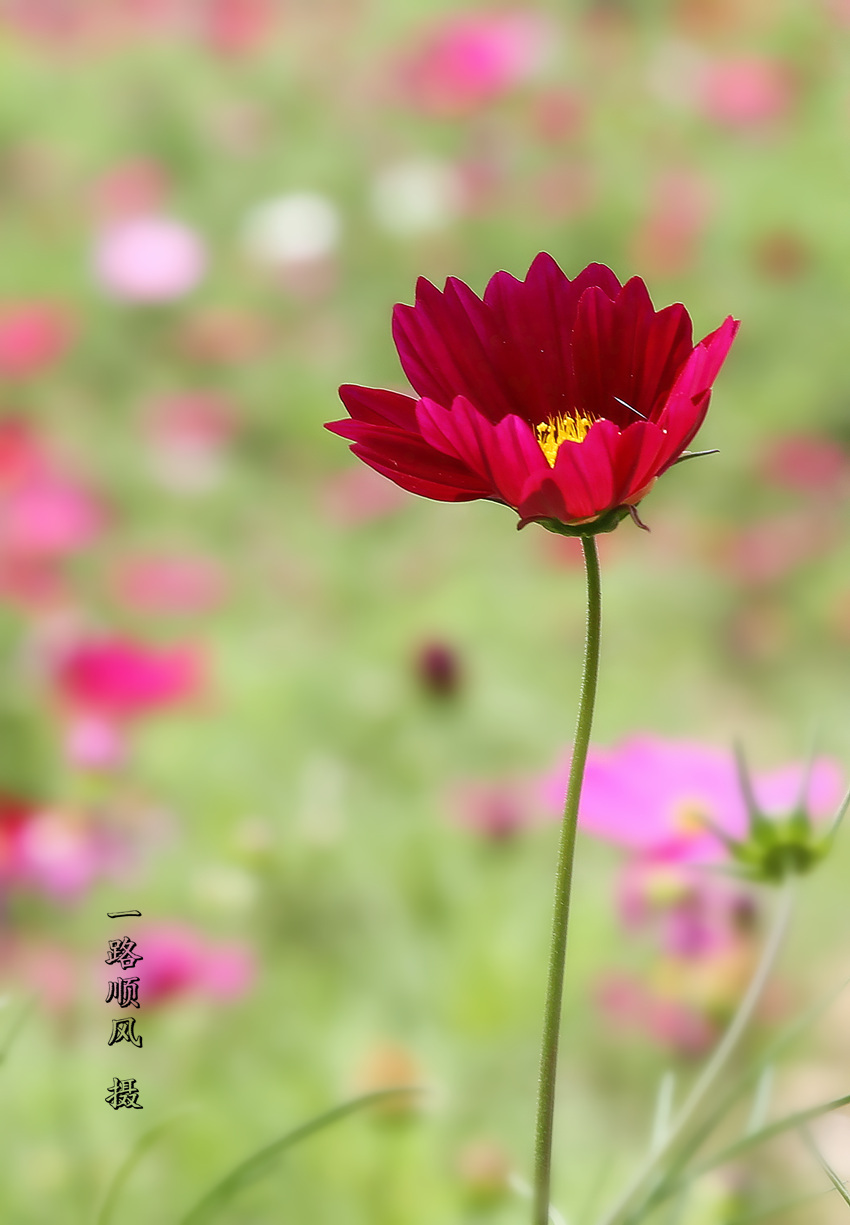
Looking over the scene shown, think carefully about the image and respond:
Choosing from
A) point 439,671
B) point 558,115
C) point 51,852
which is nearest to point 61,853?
point 51,852

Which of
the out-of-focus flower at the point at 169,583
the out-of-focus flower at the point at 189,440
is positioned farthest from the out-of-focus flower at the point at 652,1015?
the out-of-focus flower at the point at 189,440

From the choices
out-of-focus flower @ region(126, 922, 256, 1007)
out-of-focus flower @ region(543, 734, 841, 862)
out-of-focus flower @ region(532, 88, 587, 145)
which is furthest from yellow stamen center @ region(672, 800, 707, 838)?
out-of-focus flower @ region(532, 88, 587, 145)

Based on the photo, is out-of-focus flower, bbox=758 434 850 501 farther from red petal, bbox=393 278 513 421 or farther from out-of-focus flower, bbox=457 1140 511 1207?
red petal, bbox=393 278 513 421

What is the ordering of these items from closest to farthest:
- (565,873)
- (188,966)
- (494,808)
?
(565,873), (188,966), (494,808)

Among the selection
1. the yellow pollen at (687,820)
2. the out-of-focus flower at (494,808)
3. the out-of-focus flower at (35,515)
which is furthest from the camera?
the out-of-focus flower at (35,515)

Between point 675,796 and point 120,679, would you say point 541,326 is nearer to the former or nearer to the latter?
point 675,796

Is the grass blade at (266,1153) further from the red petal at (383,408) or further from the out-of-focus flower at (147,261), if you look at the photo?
the out-of-focus flower at (147,261)

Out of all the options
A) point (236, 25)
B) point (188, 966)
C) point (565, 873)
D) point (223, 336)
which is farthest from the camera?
point (236, 25)

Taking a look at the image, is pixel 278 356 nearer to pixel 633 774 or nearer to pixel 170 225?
pixel 170 225
